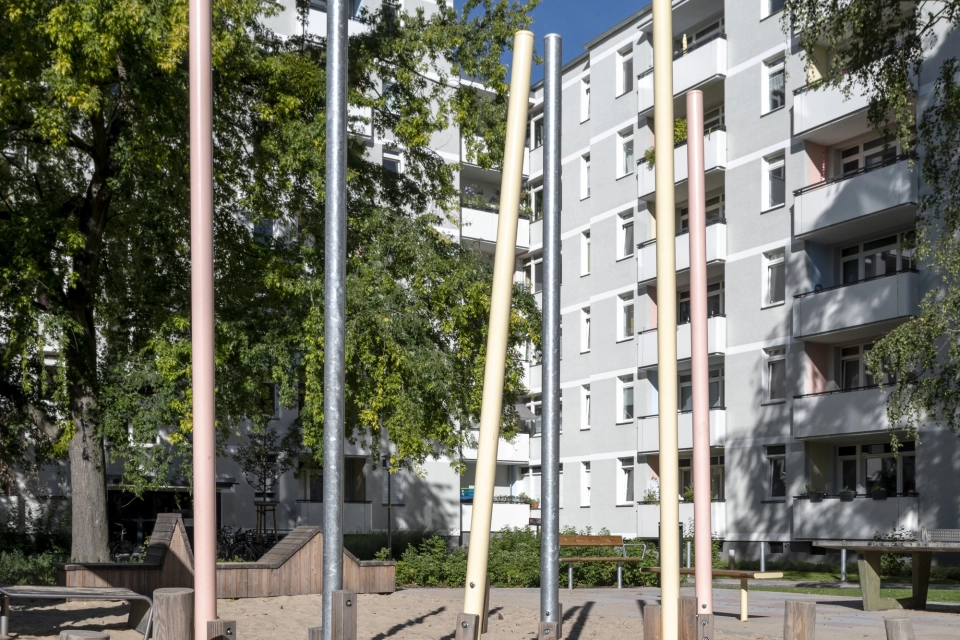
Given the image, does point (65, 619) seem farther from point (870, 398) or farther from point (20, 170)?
point (870, 398)

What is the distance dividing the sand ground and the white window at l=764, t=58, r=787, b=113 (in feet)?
73.6

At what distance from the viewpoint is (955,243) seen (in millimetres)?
18578

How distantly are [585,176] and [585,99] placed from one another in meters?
3.23

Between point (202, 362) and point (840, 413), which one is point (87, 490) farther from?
point (840, 413)

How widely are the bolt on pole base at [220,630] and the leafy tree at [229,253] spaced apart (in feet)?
37.2

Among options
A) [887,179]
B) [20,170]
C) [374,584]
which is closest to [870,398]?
[887,179]

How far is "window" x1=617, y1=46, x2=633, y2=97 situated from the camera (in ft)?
147

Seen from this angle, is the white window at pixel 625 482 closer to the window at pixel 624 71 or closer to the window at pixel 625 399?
the window at pixel 625 399

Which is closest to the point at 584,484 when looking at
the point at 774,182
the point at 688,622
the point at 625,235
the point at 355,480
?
the point at 355,480

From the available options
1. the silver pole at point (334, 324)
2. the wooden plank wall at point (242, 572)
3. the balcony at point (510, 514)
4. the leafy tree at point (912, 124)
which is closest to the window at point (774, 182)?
the balcony at point (510, 514)

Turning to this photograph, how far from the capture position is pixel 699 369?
1045 centimetres

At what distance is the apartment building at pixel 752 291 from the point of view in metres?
32.6

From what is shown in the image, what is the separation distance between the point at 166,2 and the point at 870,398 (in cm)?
2264

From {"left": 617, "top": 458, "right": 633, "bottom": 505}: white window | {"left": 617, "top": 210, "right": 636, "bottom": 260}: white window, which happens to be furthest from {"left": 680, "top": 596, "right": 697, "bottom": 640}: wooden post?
{"left": 617, "top": 210, "right": 636, "bottom": 260}: white window
